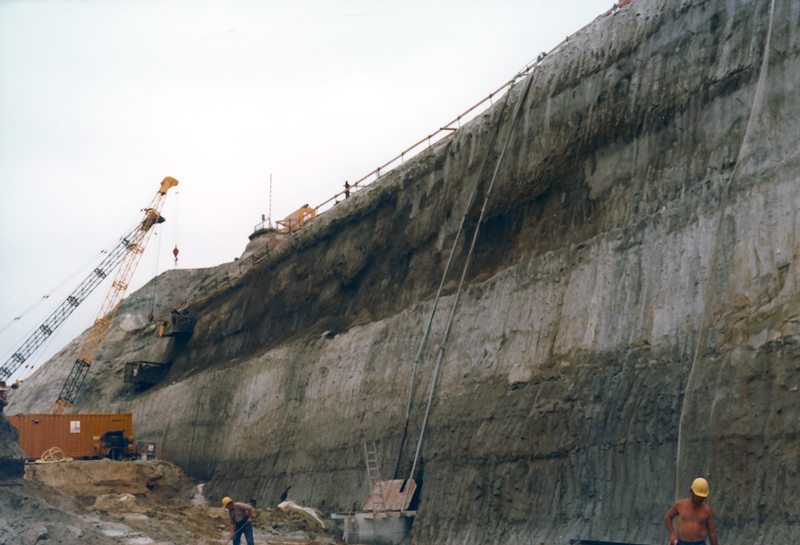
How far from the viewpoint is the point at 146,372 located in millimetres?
41594

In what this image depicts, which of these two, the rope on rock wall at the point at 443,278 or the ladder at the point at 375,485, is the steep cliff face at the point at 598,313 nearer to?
the rope on rock wall at the point at 443,278

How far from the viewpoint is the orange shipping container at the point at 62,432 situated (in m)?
31.3

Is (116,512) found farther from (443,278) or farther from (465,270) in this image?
(465,270)

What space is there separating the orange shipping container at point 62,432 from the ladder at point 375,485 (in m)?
16.7

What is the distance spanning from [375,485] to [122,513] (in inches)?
281

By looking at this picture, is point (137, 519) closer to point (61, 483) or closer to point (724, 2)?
point (61, 483)

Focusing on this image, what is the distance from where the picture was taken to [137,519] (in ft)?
62.4

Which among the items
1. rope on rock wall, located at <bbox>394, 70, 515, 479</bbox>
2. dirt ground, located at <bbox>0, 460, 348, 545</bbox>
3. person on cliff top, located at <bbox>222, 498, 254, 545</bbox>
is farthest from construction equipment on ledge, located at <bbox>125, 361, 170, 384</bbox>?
person on cliff top, located at <bbox>222, 498, 254, 545</bbox>

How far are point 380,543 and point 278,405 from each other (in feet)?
36.9

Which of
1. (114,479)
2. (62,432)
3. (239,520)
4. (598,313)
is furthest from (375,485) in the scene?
(62,432)

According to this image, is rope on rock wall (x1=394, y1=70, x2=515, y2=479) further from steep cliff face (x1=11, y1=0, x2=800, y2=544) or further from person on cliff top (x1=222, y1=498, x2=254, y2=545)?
person on cliff top (x1=222, y1=498, x2=254, y2=545)

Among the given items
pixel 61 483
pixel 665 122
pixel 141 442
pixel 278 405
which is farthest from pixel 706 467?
pixel 141 442

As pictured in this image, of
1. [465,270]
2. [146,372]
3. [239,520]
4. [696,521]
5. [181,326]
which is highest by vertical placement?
[181,326]

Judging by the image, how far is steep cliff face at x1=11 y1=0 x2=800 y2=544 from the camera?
12.0 metres
